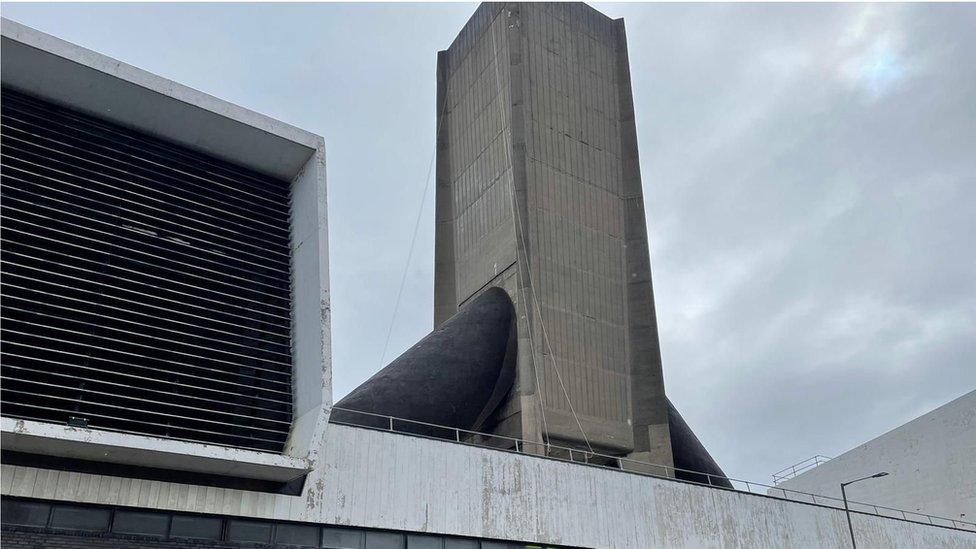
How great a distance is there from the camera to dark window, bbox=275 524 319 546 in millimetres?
18797

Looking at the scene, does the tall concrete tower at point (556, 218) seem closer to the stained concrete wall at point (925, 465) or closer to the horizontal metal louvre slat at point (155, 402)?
the horizontal metal louvre slat at point (155, 402)

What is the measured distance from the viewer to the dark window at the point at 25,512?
16.1m

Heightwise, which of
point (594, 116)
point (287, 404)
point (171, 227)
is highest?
point (594, 116)

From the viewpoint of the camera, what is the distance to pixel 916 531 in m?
32.6

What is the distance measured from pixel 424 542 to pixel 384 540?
3.36 ft

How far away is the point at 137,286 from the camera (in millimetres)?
18828

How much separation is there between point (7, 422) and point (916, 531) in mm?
30075

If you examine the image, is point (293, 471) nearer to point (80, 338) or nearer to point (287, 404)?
point (287, 404)

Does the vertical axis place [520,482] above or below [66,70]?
below

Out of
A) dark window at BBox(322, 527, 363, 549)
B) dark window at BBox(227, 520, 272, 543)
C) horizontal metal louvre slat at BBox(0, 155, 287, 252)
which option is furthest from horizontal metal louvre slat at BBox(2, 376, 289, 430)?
horizontal metal louvre slat at BBox(0, 155, 287, 252)

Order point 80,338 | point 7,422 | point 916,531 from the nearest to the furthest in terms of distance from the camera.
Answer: point 7,422 → point 80,338 → point 916,531

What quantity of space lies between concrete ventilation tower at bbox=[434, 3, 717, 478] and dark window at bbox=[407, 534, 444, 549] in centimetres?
846

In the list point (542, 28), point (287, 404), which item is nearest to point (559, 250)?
point (542, 28)

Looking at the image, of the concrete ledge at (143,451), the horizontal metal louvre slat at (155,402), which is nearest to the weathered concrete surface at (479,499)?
the concrete ledge at (143,451)
